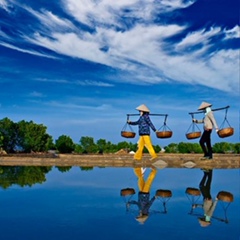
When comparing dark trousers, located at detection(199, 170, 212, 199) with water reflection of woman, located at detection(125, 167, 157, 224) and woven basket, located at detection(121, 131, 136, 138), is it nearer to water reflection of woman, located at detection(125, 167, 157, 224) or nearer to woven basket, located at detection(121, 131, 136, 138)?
water reflection of woman, located at detection(125, 167, 157, 224)

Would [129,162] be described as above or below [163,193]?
above

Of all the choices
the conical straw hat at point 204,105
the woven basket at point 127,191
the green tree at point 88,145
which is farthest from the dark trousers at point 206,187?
the green tree at point 88,145

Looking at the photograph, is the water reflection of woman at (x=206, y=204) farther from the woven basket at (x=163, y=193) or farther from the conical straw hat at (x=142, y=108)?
the conical straw hat at (x=142, y=108)

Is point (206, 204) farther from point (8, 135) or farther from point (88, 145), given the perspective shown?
point (8, 135)

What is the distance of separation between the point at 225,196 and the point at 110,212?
1643 mm

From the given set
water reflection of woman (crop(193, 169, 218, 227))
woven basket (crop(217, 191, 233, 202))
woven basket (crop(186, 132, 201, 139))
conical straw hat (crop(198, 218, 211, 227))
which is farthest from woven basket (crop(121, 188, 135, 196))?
woven basket (crop(186, 132, 201, 139))

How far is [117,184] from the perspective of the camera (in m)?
5.59

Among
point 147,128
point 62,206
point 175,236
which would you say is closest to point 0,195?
point 62,206

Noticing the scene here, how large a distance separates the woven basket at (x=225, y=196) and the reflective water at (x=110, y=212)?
6 cm

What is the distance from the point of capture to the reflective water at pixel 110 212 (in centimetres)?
275

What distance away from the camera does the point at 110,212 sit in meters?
3.53

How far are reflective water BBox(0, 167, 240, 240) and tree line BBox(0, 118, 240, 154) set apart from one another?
1037 cm

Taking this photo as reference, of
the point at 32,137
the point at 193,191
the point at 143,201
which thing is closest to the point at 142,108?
the point at 193,191

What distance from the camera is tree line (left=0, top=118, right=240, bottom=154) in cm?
1566
